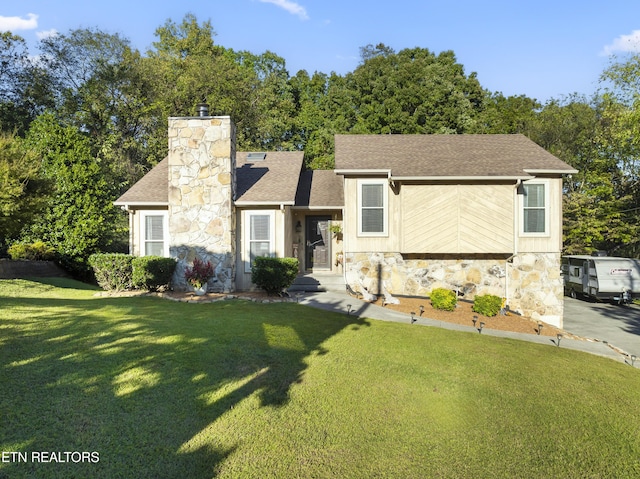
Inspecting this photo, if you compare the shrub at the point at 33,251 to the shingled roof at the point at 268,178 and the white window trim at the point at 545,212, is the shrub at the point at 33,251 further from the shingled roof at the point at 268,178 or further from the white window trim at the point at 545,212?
the white window trim at the point at 545,212

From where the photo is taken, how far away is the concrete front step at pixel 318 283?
13.0m

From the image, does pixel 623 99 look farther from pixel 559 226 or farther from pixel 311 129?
pixel 311 129

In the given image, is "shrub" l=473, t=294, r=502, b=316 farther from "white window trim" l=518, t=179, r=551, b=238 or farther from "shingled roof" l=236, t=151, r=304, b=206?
"shingled roof" l=236, t=151, r=304, b=206

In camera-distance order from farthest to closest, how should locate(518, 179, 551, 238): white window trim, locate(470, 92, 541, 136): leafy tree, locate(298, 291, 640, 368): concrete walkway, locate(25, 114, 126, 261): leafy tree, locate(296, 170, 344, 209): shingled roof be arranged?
locate(470, 92, 541, 136): leafy tree
locate(25, 114, 126, 261): leafy tree
locate(296, 170, 344, 209): shingled roof
locate(518, 179, 551, 238): white window trim
locate(298, 291, 640, 368): concrete walkway

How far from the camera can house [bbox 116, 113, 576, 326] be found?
12078 millimetres

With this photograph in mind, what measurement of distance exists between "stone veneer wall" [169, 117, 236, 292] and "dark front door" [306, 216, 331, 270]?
3.94 meters

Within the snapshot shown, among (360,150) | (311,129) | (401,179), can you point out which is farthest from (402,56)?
(401,179)

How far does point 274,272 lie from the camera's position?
11.0 metres

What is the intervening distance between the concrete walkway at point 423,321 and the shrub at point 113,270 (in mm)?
5428

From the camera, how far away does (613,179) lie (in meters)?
26.2

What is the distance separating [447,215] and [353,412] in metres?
9.41

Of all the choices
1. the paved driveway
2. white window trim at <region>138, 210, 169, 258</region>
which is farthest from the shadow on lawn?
the paved driveway

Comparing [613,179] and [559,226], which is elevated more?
[613,179]

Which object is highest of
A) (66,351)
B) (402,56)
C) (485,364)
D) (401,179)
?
(402,56)
